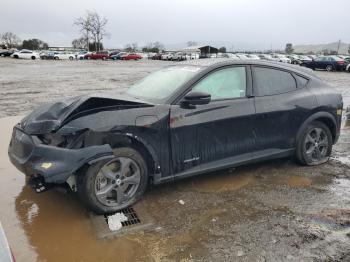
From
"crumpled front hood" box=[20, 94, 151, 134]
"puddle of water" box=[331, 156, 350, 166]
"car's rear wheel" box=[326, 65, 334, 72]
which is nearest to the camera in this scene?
"crumpled front hood" box=[20, 94, 151, 134]

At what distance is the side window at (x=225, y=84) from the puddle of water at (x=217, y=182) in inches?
45.7

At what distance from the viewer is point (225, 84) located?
4953mm

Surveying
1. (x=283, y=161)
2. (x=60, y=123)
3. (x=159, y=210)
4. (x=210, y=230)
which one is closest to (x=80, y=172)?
(x=60, y=123)

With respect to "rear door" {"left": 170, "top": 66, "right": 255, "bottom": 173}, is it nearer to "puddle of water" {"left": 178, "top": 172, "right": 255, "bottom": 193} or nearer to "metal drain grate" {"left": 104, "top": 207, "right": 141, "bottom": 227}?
"puddle of water" {"left": 178, "top": 172, "right": 255, "bottom": 193}

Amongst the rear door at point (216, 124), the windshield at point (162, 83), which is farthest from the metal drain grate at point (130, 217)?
the windshield at point (162, 83)

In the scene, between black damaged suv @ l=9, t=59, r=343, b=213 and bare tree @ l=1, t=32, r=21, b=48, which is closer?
black damaged suv @ l=9, t=59, r=343, b=213

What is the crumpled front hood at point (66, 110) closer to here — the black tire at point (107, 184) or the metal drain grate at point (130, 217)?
the black tire at point (107, 184)

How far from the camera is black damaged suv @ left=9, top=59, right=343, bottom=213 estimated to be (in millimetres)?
3928

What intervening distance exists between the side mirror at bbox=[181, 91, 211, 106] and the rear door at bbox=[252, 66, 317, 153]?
92 centimetres

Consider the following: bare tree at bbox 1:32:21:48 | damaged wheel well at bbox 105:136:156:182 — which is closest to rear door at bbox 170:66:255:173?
damaged wheel well at bbox 105:136:156:182

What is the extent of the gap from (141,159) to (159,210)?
627 millimetres

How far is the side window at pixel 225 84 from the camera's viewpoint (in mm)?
4770

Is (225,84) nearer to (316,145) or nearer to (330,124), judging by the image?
(316,145)

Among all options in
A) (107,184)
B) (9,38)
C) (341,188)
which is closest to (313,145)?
(341,188)
